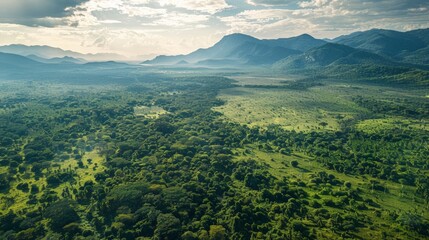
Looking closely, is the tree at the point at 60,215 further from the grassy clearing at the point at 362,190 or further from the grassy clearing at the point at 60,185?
the grassy clearing at the point at 362,190

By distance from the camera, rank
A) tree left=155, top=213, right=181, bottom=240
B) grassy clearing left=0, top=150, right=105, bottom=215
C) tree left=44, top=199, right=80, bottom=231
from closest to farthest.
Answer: tree left=155, top=213, right=181, bottom=240, tree left=44, top=199, right=80, bottom=231, grassy clearing left=0, top=150, right=105, bottom=215

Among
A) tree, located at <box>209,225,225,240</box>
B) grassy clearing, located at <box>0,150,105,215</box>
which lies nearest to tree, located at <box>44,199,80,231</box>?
grassy clearing, located at <box>0,150,105,215</box>

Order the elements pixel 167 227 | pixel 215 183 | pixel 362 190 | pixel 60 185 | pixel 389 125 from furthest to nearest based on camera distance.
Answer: pixel 389 125
pixel 60 185
pixel 215 183
pixel 362 190
pixel 167 227

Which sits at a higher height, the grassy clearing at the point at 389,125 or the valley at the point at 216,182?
the grassy clearing at the point at 389,125

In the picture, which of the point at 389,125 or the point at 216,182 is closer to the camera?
the point at 216,182

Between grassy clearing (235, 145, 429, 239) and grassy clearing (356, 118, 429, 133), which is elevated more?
grassy clearing (356, 118, 429, 133)

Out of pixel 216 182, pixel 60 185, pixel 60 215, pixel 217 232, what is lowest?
pixel 60 185

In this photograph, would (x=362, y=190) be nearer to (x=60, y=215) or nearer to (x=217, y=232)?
(x=217, y=232)

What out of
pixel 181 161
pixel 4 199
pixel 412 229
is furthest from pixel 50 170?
pixel 412 229

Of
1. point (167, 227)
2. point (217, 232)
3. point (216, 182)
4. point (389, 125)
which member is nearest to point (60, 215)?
point (167, 227)

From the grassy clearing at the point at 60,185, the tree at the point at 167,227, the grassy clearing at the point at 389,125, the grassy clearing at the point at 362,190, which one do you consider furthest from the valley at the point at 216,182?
the grassy clearing at the point at 389,125

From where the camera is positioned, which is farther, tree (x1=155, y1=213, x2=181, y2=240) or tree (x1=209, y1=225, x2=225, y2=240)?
tree (x1=155, y1=213, x2=181, y2=240)

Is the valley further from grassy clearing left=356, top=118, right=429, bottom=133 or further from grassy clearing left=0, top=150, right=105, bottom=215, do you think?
grassy clearing left=356, top=118, right=429, bottom=133
